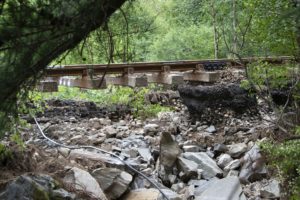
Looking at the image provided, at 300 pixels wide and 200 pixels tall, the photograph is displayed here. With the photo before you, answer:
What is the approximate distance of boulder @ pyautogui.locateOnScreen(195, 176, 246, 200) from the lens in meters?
5.71

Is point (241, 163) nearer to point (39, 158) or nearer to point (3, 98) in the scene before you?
point (39, 158)

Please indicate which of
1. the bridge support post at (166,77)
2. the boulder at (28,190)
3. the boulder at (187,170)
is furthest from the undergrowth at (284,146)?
the boulder at (28,190)

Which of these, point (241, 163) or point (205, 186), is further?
point (241, 163)

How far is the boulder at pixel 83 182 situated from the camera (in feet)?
16.0

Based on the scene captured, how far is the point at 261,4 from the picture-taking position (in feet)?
23.1

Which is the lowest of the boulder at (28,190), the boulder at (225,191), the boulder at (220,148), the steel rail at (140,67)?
the boulder at (225,191)

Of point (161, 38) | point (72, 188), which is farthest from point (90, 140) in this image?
point (161, 38)

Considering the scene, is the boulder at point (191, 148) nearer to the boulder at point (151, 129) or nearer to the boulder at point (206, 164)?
the boulder at point (206, 164)

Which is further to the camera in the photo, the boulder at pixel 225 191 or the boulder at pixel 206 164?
the boulder at pixel 206 164

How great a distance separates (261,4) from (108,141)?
3766 millimetres

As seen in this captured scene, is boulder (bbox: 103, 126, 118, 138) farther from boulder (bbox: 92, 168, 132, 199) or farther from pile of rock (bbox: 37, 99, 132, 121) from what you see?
boulder (bbox: 92, 168, 132, 199)

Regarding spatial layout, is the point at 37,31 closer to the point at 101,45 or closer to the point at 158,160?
the point at 101,45

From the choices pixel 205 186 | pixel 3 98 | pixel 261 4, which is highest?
pixel 261 4

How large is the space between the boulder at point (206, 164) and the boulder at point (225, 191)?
76cm
